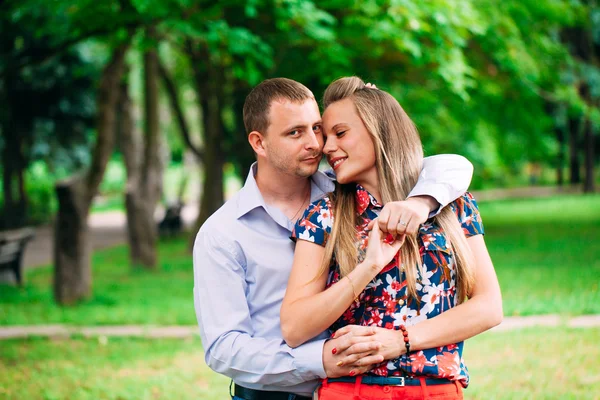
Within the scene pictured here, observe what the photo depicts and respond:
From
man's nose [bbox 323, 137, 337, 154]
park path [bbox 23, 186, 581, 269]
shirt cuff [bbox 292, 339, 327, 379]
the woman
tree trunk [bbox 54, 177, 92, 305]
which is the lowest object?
park path [bbox 23, 186, 581, 269]

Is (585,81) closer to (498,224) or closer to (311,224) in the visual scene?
(498,224)

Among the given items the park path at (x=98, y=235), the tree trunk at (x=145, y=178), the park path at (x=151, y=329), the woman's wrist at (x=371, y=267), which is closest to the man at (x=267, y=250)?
the woman's wrist at (x=371, y=267)

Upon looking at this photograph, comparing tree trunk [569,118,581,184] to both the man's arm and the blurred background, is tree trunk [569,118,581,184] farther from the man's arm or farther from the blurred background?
the man's arm

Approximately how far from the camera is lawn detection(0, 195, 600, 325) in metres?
9.36

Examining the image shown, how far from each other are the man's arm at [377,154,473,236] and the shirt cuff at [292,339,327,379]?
0.51 metres

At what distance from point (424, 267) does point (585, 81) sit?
17.0m

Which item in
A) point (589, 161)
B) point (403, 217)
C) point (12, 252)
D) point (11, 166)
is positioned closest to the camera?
point (403, 217)

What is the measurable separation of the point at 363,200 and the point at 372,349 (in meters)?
0.58

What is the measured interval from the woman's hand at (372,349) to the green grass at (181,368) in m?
3.64

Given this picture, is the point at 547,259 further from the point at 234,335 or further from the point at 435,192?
the point at 234,335

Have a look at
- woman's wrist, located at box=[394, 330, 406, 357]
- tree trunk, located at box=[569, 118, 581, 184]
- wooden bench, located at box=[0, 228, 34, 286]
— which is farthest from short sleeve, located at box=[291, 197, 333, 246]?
tree trunk, located at box=[569, 118, 581, 184]

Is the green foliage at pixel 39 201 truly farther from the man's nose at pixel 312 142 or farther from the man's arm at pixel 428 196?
the man's arm at pixel 428 196

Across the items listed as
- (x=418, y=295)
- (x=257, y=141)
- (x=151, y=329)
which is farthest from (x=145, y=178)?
(x=418, y=295)

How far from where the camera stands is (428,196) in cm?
258
